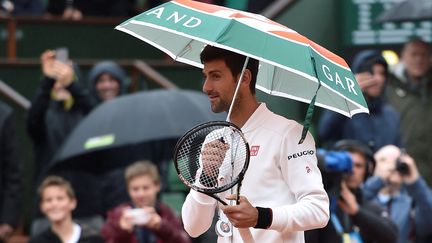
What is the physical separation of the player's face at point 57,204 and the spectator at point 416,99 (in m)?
2.75

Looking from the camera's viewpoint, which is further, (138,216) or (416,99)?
(416,99)

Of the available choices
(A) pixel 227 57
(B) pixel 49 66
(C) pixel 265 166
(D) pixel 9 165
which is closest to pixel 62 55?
(B) pixel 49 66

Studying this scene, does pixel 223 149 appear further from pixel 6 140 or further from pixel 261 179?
pixel 6 140

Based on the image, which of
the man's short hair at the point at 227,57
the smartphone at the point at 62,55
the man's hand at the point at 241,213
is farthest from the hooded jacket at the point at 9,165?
the man's hand at the point at 241,213

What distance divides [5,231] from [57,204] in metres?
0.87

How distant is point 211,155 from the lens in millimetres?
5465

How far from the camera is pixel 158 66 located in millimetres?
12711

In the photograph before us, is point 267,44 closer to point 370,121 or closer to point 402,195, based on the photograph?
point 402,195

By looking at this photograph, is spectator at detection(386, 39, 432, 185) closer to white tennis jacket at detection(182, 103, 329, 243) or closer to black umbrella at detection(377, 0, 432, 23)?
black umbrella at detection(377, 0, 432, 23)

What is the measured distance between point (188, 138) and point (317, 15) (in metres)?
6.86

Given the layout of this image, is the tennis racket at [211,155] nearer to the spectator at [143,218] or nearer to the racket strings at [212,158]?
the racket strings at [212,158]

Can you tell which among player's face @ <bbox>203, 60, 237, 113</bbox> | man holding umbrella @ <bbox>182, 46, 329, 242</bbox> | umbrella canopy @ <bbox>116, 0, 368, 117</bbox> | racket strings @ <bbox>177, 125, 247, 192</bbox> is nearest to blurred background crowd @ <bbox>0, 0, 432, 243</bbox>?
umbrella canopy @ <bbox>116, 0, 368, 117</bbox>

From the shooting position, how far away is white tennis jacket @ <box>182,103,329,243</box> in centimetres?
556

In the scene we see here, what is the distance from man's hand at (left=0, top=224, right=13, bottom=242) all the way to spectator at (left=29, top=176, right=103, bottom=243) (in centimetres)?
68
